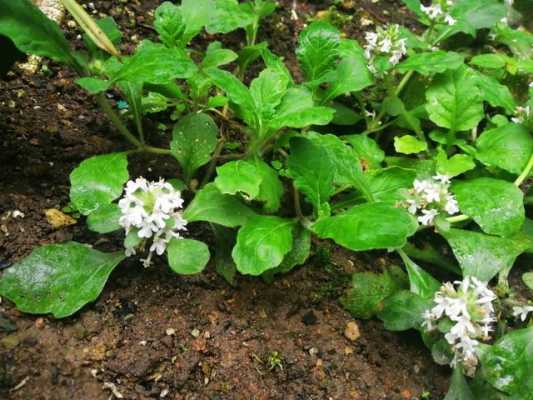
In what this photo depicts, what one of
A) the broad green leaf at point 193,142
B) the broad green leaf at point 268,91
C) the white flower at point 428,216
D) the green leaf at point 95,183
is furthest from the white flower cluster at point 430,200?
the green leaf at point 95,183

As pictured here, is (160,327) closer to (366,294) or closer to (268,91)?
(366,294)

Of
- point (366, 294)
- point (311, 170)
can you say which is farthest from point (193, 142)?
point (366, 294)

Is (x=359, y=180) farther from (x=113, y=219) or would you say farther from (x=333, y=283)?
(x=113, y=219)

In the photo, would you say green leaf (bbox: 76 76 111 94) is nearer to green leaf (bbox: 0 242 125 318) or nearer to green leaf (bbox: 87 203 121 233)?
green leaf (bbox: 87 203 121 233)

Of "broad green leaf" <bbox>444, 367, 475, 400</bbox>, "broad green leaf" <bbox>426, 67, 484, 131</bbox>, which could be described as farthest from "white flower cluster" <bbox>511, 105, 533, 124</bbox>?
"broad green leaf" <bbox>444, 367, 475, 400</bbox>

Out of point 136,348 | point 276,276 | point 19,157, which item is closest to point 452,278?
point 276,276

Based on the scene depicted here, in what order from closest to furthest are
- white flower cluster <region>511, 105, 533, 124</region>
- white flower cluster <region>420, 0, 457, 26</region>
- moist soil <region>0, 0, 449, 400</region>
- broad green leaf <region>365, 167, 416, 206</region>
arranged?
moist soil <region>0, 0, 449, 400</region> → broad green leaf <region>365, 167, 416, 206</region> → white flower cluster <region>511, 105, 533, 124</region> → white flower cluster <region>420, 0, 457, 26</region>
